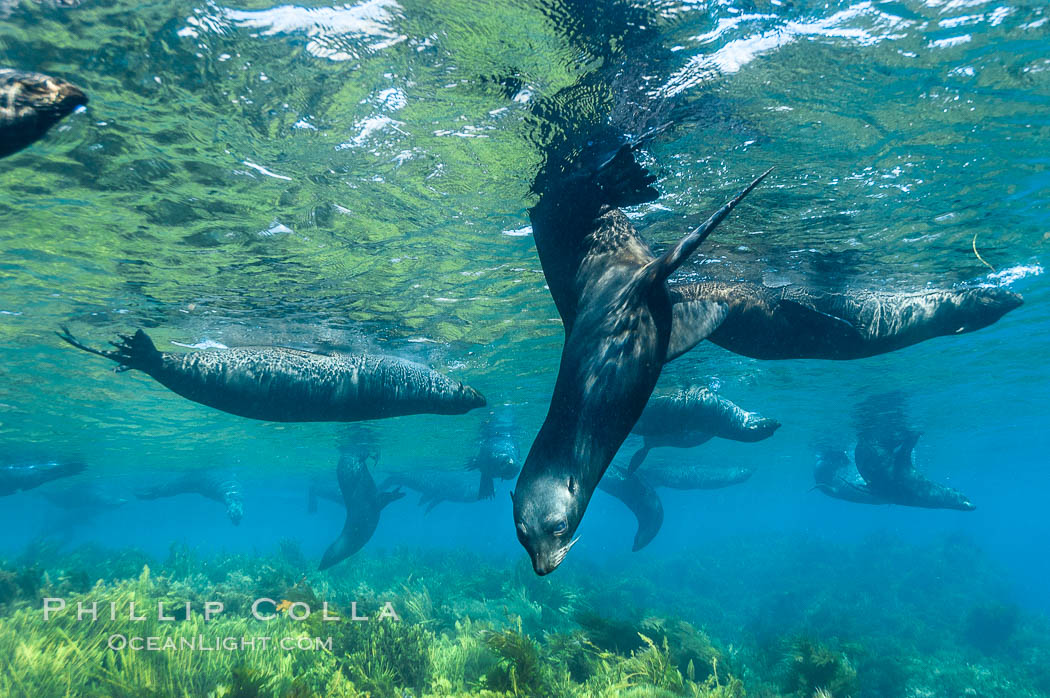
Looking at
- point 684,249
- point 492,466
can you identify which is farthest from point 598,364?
point 492,466

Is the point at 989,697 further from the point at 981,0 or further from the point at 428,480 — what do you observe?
the point at 428,480

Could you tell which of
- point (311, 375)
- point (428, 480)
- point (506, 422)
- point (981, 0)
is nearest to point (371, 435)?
point (428, 480)

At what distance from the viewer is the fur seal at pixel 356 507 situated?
632 inches

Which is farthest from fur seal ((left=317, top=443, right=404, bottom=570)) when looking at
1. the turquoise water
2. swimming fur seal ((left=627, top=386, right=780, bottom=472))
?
swimming fur seal ((left=627, top=386, right=780, bottom=472))

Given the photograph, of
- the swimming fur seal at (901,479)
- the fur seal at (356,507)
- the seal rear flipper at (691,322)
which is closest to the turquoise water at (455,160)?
the seal rear flipper at (691,322)

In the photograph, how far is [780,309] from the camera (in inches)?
212

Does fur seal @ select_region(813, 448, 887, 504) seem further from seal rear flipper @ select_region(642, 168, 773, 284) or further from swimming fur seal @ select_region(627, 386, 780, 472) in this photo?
seal rear flipper @ select_region(642, 168, 773, 284)

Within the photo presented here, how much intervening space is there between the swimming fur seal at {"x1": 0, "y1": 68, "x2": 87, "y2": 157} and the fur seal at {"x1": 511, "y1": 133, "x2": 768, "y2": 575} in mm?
2296

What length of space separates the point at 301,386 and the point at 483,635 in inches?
187

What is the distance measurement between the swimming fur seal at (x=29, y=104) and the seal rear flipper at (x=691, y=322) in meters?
2.96

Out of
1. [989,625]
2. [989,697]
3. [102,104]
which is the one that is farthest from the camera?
[989,625]

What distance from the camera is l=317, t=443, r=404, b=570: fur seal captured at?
52.7 ft

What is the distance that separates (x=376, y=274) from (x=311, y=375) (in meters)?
3.44

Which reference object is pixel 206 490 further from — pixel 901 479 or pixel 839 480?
pixel 901 479
